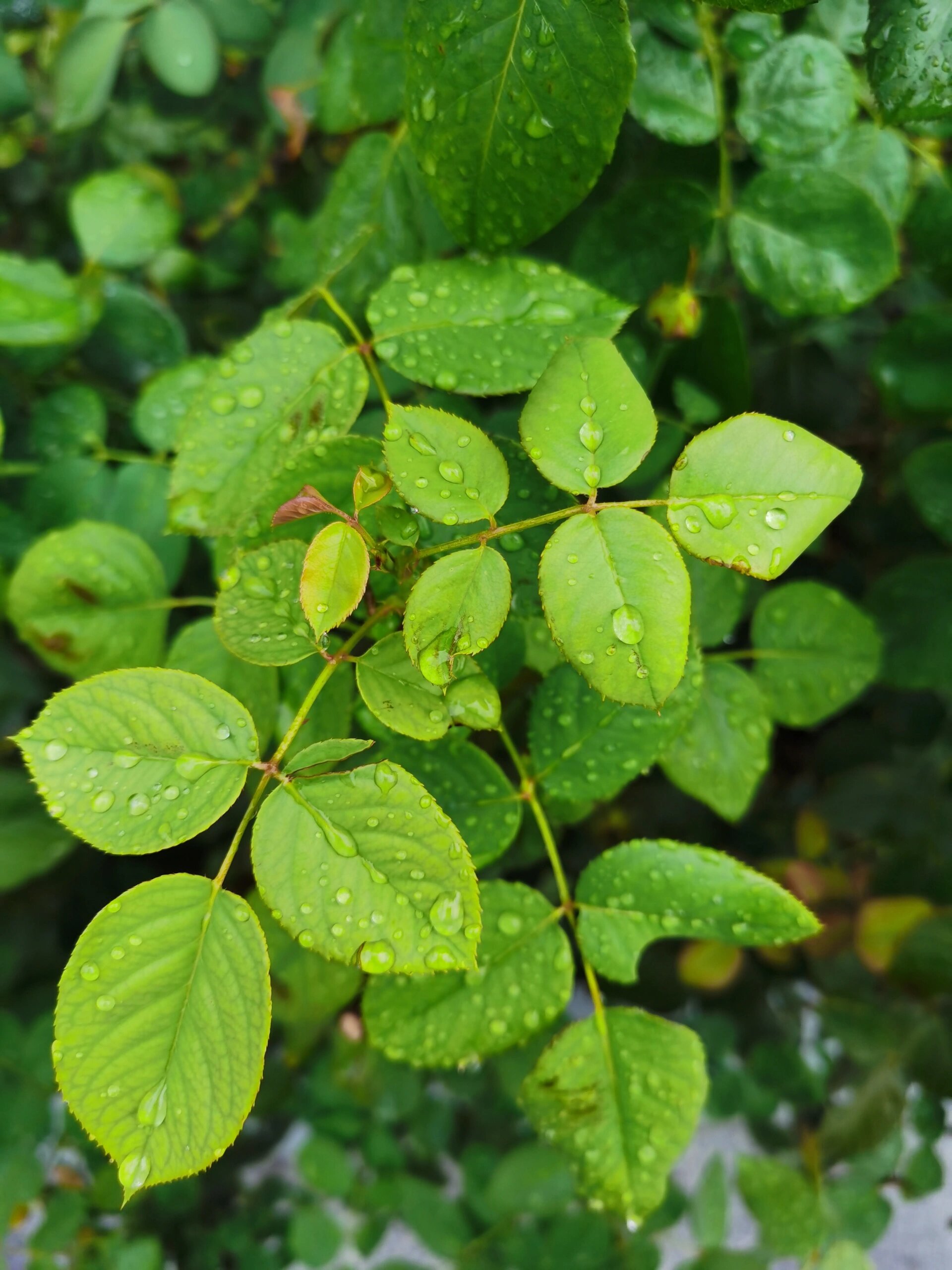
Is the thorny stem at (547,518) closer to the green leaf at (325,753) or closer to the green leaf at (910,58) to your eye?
the green leaf at (325,753)

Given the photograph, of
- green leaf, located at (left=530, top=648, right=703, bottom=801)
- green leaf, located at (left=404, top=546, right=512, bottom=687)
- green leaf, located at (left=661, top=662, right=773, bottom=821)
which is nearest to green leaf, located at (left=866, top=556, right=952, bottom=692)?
green leaf, located at (left=661, top=662, right=773, bottom=821)

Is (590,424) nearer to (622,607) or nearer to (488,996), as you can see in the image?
(622,607)

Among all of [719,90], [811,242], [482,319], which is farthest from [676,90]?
[482,319]

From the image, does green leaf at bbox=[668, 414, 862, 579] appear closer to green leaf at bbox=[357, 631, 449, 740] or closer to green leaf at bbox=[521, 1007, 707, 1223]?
green leaf at bbox=[357, 631, 449, 740]

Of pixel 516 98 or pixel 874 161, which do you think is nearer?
pixel 516 98

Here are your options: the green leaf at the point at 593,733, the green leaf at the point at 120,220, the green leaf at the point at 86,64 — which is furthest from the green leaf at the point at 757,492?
the green leaf at the point at 86,64

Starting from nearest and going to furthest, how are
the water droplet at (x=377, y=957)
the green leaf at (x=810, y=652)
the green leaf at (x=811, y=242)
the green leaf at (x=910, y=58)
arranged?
the water droplet at (x=377, y=957) < the green leaf at (x=910, y=58) < the green leaf at (x=811, y=242) < the green leaf at (x=810, y=652)
